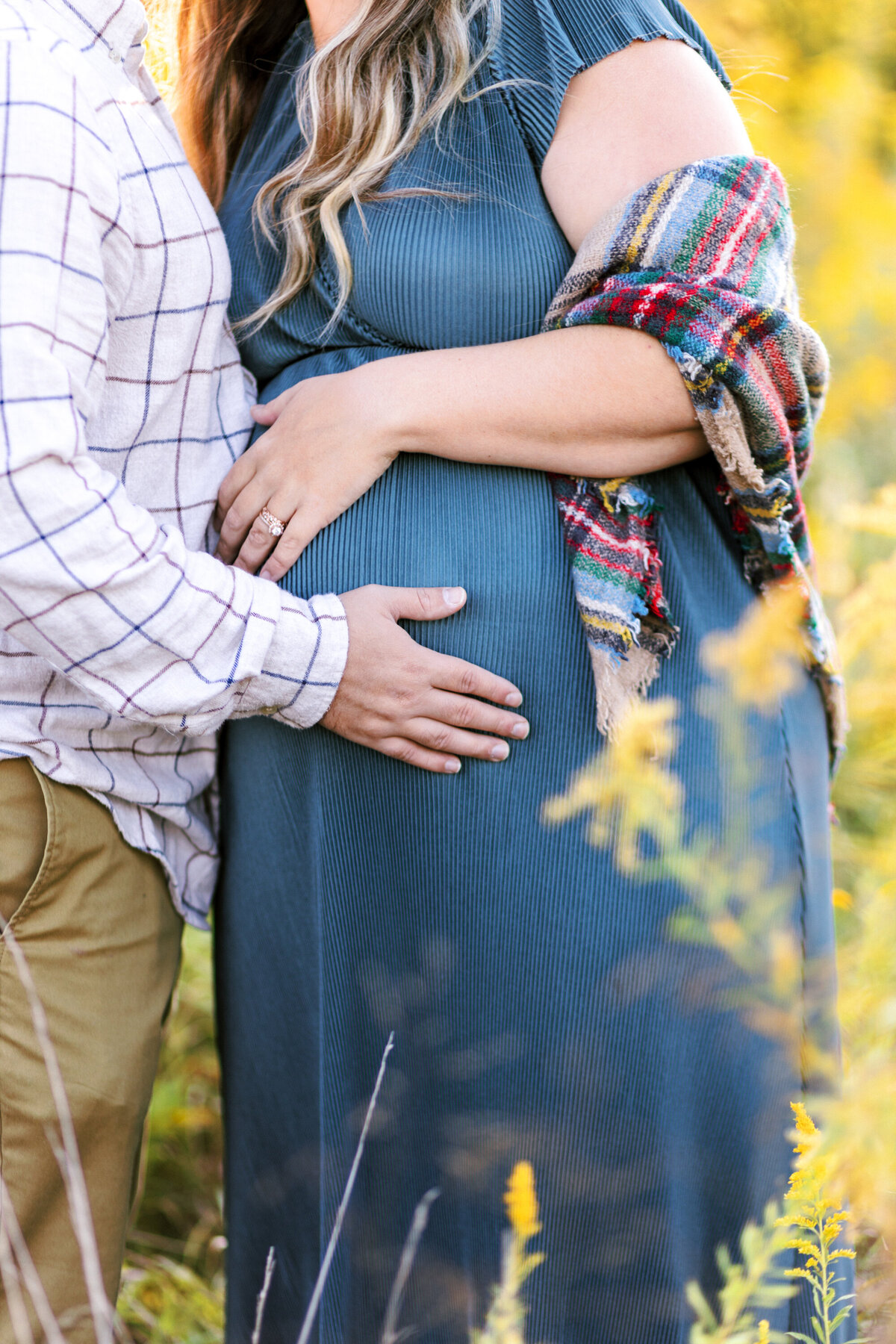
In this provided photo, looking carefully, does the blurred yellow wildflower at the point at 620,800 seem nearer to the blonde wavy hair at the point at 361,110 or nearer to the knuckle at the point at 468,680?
the knuckle at the point at 468,680

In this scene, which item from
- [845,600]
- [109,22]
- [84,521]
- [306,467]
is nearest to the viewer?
[84,521]

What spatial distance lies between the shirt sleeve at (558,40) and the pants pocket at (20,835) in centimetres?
84

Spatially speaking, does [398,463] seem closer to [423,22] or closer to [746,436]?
[746,436]

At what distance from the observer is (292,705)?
1104mm

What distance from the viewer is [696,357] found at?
1009mm

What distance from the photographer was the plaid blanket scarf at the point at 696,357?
1010 mm

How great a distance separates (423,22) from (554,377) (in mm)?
457

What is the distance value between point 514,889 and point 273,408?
0.62 m

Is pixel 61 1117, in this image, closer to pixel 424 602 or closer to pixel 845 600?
pixel 424 602

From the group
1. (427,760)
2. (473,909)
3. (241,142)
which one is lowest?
(473,909)

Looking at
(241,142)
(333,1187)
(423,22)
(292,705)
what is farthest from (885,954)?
(241,142)

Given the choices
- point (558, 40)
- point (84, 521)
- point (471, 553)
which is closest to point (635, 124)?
point (558, 40)

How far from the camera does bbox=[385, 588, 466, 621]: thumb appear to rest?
3.60 ft

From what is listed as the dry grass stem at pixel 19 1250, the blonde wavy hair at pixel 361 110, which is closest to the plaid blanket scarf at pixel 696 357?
the blonde wavy hair at pixel 361 110
